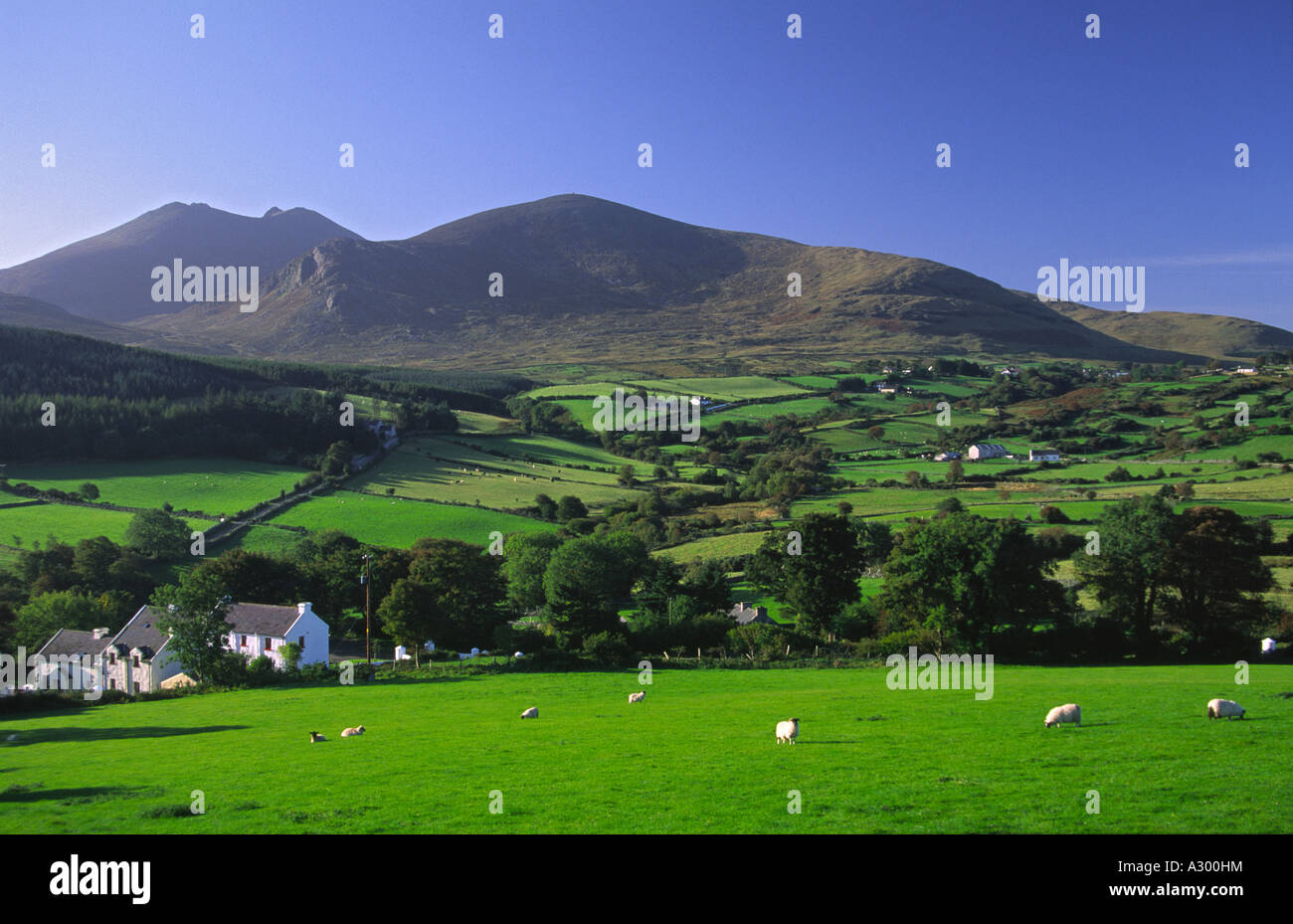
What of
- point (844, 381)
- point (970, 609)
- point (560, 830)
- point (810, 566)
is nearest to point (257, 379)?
point (844, 381)

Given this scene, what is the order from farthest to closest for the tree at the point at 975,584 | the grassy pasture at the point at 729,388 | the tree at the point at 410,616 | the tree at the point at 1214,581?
the grassy pasture at the point at 729,388
the tree at the point at 410,616
the tree at the point at 1214,581
the tree at the point at 975,584

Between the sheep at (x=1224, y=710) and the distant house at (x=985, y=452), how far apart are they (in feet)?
333

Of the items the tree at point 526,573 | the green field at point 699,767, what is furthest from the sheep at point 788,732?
the tree at point 526,573

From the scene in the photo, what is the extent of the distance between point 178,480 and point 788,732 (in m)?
96.7

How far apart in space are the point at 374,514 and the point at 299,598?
932 inches

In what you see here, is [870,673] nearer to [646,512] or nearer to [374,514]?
[646,512]

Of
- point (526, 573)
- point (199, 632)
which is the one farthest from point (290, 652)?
point (526, 573)

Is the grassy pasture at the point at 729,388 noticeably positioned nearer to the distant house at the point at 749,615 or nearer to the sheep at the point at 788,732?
the distant house at the point at 749,615

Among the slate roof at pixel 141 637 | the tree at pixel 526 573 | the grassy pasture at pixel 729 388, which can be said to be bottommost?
the slate roof at pixel 141 637

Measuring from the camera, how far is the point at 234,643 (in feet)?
182

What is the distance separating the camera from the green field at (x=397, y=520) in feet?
269

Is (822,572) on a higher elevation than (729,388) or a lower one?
lower

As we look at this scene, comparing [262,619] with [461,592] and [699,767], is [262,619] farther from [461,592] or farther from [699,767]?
[699,767]

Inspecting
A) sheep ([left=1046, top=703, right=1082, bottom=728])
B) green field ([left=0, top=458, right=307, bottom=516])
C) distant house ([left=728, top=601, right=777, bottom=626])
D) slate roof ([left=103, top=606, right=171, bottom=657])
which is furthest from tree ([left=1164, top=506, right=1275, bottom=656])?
green field ([left=0, top=458, right=307, bottom=516])
